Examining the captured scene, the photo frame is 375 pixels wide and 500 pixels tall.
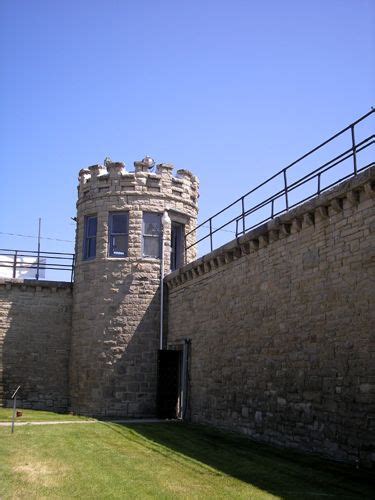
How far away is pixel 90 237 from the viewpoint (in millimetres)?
20188

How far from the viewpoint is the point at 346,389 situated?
33.1 feet

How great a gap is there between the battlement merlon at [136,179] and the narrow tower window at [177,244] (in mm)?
1113

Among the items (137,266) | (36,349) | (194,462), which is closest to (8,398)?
(36,349)

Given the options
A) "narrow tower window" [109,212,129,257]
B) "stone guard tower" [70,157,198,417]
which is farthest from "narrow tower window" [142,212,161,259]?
"narrow tower window" [109,212,129,257]

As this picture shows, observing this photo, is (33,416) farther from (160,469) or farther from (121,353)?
(160,469)

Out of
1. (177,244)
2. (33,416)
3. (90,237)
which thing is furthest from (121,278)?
(33,416)

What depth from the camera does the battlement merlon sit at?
19844mm

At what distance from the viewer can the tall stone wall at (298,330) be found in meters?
9.92

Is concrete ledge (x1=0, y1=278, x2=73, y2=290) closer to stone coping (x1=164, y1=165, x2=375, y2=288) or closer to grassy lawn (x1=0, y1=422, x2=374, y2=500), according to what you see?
stone coping (x1=164, y1=165, x2=375, y2=288)

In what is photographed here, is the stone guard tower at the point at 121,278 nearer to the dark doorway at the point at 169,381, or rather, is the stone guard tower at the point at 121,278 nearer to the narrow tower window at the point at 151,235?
the narrow tower window at the point at 151,235

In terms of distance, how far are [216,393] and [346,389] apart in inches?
233

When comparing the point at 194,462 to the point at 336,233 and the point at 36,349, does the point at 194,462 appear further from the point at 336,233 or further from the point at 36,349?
the point at 36,349

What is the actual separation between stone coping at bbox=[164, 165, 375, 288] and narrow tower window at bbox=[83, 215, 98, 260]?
147 inches

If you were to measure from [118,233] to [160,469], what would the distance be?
36.9 ft
